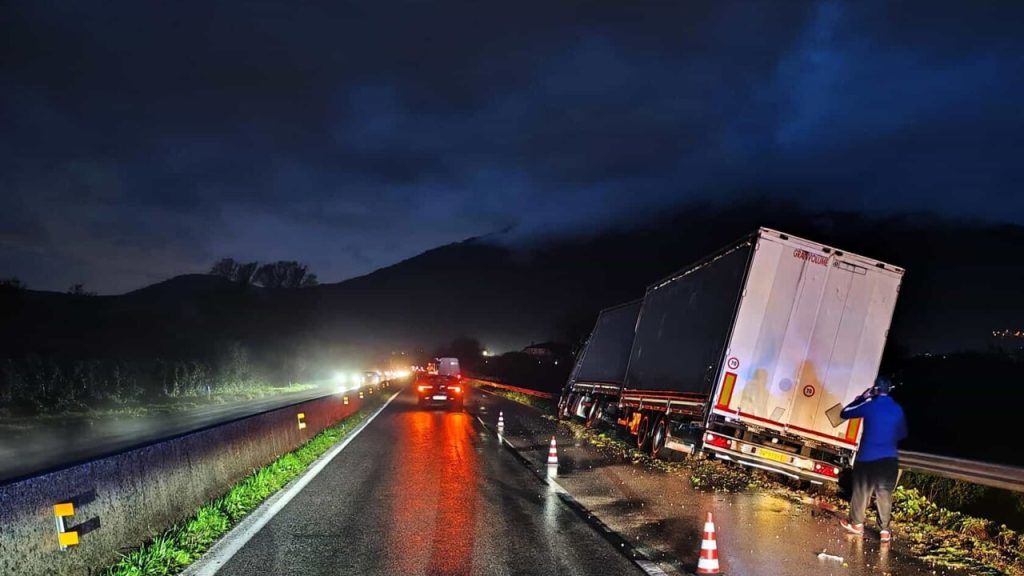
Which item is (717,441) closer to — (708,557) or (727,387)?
(727,387)

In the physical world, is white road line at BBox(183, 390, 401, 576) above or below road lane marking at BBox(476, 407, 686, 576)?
below

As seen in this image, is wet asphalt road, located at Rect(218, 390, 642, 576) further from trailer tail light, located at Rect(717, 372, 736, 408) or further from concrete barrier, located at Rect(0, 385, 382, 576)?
trailer tail light, located at Rect(717, 372, 736, 408)

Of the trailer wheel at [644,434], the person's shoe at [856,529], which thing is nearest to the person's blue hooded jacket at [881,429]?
the person's shoe at [856,529]

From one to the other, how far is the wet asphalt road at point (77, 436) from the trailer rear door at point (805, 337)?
430 inches

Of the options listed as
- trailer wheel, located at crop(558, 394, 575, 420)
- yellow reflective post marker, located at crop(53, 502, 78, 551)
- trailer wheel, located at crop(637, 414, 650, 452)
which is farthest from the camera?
trailer wheel, located at crop(558, 394, 575, 420)

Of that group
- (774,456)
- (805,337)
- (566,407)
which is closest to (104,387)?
(566,407)

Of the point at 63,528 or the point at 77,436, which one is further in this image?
the point at 77,436

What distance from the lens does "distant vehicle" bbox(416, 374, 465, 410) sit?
30125 millimetres

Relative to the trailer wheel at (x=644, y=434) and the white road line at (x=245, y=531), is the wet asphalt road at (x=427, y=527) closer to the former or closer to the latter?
the white road line at (x=245, y=531)

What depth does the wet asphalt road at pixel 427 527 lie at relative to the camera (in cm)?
668

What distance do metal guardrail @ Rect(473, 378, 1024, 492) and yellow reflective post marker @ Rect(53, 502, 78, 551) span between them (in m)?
9.21

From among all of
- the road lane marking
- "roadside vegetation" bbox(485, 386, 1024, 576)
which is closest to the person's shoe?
"roadside vegetation" bbox(485, 386, 1024, 576)

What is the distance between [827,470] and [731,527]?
3410 mm

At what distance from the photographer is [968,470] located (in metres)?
9.22
